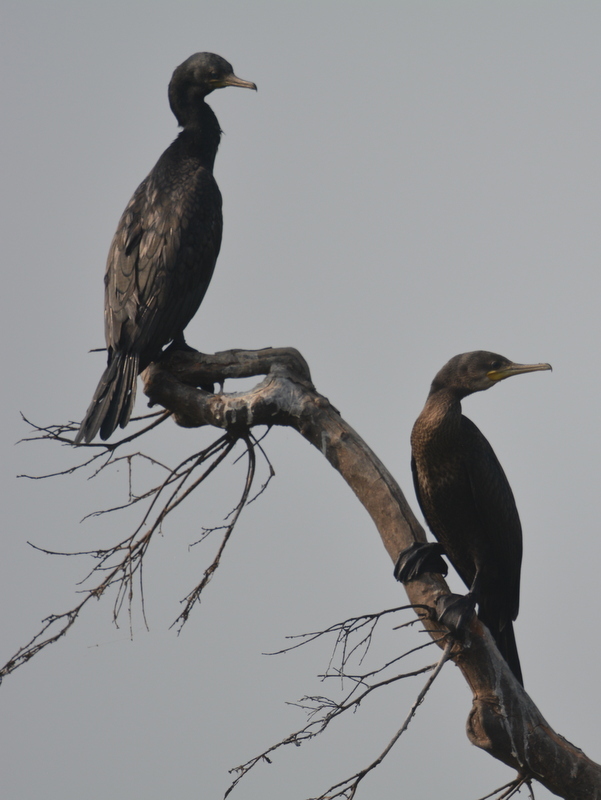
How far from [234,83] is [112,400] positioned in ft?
7.86

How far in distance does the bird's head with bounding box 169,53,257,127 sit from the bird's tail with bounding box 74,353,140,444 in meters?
2.01

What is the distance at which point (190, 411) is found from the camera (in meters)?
4.61

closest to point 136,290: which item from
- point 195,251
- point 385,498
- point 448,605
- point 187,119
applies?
point 195,251

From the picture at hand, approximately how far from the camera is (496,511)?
4.41m

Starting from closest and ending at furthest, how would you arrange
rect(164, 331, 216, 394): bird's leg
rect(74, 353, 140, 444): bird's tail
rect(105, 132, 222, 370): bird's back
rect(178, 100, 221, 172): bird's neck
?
1. rect(74, 353, 140, 444): bird's tail
2. rect(164, 331, 216, 394): bird's leg
3. rect(105, 132, 222, 370): bird's back
4. rect(178, 100, 221, 172): bird's neck

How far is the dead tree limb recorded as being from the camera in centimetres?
357

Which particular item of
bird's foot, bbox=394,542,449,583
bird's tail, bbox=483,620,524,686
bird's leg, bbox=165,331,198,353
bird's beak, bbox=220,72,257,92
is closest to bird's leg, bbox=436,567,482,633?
bird's foot, bbox=394,542,449,583

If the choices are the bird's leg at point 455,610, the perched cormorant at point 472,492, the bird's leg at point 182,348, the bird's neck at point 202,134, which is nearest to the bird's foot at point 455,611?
the bird's leg at point 455,610

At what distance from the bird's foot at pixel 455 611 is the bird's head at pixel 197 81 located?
365cm

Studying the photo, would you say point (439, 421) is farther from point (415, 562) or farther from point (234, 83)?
point (234, 83)

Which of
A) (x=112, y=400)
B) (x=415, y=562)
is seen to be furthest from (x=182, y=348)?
(x=415, y=562)

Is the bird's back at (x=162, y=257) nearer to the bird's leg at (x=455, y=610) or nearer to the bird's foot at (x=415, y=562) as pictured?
the bird's foot at (x=415, y=562)

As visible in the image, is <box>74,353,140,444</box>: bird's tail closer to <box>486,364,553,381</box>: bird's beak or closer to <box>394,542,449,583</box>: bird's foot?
<box>394,542,449,583</box>: bird's foot

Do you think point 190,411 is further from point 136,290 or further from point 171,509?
point 136,290
